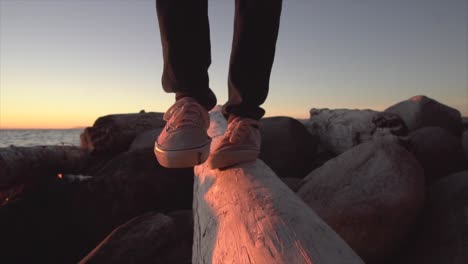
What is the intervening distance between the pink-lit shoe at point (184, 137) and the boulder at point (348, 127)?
10.2 ft

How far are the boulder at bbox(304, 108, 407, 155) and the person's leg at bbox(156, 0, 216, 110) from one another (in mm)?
A: 3077

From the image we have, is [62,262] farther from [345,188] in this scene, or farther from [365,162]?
[365,162]

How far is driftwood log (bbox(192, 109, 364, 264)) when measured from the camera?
77 cm

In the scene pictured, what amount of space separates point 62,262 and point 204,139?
223 centimetres

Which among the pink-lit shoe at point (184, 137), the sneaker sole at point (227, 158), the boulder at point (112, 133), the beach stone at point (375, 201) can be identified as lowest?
the boulder at point (112, 133)

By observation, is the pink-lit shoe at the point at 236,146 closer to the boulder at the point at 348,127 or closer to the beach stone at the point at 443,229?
the beach stone at the point at 443,229

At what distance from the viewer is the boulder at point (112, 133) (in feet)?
18.4

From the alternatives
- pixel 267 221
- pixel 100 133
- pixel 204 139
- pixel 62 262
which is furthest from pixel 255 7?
pixel 100 133

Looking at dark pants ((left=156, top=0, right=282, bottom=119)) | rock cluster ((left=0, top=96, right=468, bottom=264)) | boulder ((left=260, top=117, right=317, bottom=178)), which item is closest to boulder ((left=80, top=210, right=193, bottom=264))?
rock cluster ((left=0, top=96, right=468, bottom=264))

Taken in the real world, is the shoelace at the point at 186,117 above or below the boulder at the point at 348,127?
above

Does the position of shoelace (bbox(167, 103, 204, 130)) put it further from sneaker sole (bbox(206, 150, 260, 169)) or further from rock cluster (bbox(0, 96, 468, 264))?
rock cluster (bbox(0, 96, 468, 264))

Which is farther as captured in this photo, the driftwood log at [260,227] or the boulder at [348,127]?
the boulder at [348,127]

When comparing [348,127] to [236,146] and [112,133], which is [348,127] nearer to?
[236,146]

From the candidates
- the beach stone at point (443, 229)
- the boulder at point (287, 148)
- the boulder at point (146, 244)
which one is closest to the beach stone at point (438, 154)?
the beach stone at point (443, 229)
